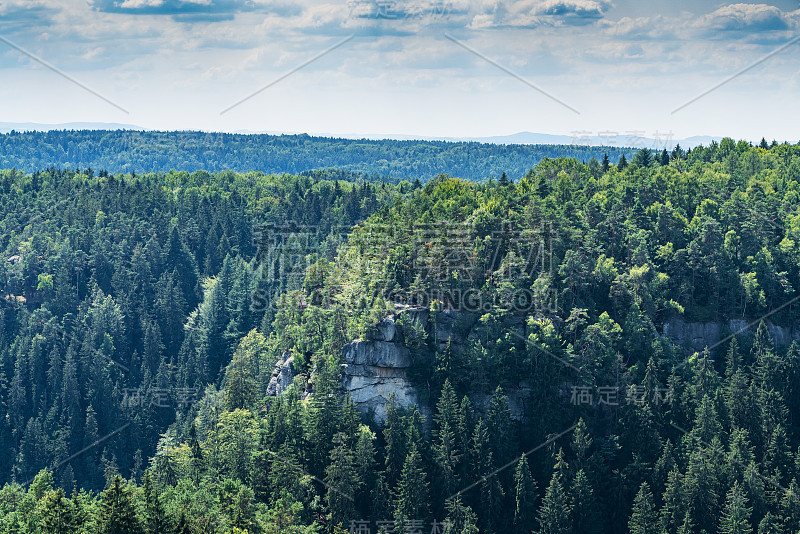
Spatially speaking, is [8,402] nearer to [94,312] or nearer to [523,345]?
[94,312]

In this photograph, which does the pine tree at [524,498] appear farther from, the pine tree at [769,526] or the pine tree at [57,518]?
the pine tree at [57,518]

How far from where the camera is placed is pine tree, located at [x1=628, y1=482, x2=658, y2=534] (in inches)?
3095

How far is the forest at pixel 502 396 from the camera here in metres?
79.1

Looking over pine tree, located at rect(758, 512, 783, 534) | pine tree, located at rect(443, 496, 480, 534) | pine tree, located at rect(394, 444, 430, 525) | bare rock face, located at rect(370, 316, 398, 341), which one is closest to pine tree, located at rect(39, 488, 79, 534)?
pine tree, located at rect(394, 444, 430, 525)

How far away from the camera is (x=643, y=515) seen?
258 feet

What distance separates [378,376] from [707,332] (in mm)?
33451

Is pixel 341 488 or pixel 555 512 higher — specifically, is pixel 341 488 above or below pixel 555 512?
above

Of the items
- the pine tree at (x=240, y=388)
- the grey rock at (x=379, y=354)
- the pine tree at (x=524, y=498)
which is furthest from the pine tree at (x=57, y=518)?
the pine tree at (x=524, y=498)

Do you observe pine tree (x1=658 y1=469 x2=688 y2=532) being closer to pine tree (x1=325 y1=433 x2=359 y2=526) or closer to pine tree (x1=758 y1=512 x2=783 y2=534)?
pine tree (x1=758 y1=512 x2=783 y2=534)

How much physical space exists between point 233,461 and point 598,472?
1192 inches

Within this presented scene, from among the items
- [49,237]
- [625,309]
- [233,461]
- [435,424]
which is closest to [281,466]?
[233,461]

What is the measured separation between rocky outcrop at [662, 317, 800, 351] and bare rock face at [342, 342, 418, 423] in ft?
88.6

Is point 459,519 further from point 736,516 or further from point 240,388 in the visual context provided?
point 240,388

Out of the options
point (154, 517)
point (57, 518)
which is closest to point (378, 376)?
point (154, 517)
